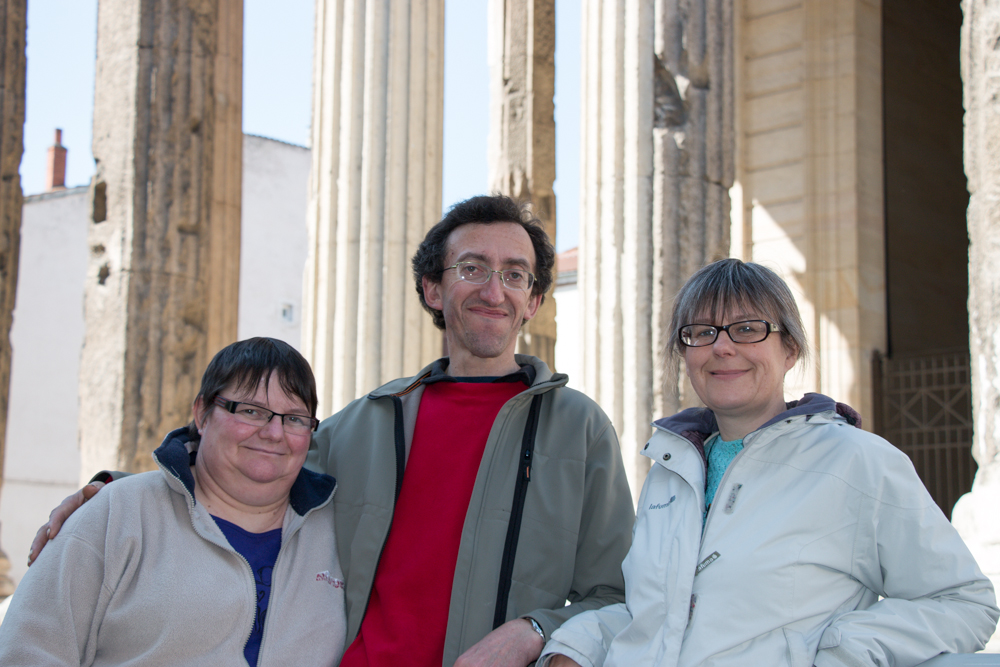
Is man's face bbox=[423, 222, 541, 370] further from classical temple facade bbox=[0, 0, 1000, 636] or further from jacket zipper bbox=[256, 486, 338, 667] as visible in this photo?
classical temple facade bbox=[0, 0, 1000, 636]

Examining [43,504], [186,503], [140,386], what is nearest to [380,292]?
[140,386]

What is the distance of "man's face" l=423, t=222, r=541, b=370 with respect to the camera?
2.50 meters

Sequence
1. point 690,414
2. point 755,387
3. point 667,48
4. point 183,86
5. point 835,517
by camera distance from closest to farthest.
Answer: point 835,517
point 755,387
point 690,414
point 667,48
point 183,86

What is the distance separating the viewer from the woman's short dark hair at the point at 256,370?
2297 mm

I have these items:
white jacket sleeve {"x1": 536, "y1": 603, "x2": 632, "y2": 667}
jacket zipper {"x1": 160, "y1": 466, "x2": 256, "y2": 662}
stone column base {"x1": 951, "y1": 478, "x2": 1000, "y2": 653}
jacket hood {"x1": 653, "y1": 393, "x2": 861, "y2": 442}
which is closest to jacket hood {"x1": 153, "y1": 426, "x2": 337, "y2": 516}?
jacket zipper {"x1": 160, "y1": 466, "x2": 256, "y2": 662}

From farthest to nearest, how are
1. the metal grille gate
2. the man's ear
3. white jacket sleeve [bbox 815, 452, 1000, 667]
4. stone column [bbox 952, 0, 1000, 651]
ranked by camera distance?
1. the metal grille gate
2. stone column [bbox 952, 0, 1000, 651]
3. the man's ear
4. white jacket sleeve [bbox 815, 452, 1000, 667]

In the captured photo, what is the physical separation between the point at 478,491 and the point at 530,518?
14 cm

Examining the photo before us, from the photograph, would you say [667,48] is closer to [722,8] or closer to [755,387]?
[722,8]

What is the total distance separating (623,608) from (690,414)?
1.55 feet

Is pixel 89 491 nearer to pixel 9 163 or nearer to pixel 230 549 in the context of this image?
pixel 230 549

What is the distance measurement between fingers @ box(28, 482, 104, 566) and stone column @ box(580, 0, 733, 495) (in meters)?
3.96

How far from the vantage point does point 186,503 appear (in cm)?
223

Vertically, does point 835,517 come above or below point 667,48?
below

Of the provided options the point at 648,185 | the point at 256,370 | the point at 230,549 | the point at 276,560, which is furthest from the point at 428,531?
the point at 648,185
